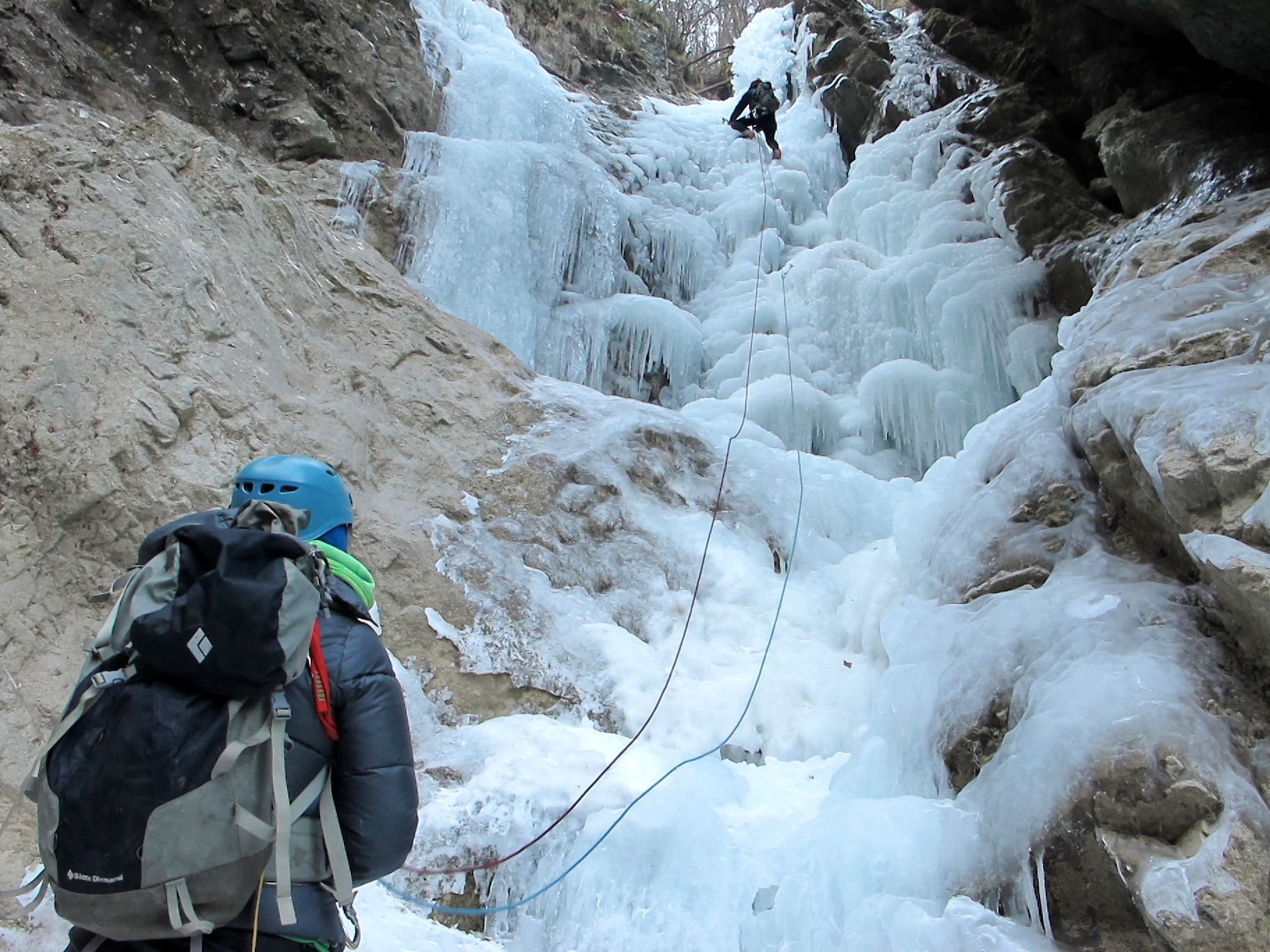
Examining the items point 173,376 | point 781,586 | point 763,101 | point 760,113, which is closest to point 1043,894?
point 781,586

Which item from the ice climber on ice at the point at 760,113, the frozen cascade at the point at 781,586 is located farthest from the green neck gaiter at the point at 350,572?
the ice climber on ice at the point at 760,113

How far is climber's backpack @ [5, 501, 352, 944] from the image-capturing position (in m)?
1.39

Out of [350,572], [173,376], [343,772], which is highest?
[173,376]

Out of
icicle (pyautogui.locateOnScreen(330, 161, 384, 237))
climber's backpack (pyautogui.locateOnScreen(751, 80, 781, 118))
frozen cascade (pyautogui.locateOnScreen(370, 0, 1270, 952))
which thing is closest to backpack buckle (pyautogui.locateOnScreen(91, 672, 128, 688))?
frozen cascade (pyautogui.locateOnScreen(370, 0, 1270, 952))

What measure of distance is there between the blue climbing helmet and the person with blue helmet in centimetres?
28

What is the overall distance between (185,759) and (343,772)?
29 centimetres

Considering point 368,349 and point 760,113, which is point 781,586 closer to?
point 368,349

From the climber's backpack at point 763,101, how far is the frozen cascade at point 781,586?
194cm

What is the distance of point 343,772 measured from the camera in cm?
159

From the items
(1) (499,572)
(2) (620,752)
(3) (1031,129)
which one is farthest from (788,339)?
(2) (620,752)

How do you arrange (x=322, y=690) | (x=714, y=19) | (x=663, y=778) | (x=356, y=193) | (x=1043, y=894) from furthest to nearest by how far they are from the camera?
(x=714, y=19) → (x=356, y=193) → (x=663, y=778) → (x=1043, y=894) → (x=322, y=690)

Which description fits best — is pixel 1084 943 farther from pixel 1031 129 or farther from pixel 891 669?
pixel 1031 129

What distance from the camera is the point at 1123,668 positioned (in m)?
2.89

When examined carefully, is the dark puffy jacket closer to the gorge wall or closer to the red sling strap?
the red sling strap
